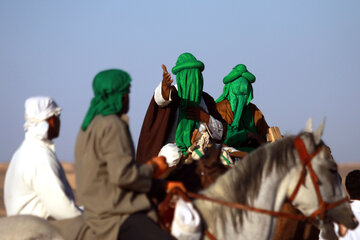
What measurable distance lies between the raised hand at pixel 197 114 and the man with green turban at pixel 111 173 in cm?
448

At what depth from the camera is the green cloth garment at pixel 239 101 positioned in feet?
34.4

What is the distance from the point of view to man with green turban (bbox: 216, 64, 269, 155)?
414 inches

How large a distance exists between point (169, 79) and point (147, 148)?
1.21 meters

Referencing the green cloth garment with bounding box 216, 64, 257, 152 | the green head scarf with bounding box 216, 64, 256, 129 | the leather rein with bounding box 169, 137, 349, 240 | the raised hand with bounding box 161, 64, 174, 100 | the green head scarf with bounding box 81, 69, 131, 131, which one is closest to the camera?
the green head scarf with bounding box 81, 69, 131, 131

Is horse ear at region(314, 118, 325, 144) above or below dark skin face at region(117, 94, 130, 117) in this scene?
below

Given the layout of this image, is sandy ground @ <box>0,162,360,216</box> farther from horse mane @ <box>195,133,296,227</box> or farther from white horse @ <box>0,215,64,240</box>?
horse mane @ <box>195,133,296,227</box>

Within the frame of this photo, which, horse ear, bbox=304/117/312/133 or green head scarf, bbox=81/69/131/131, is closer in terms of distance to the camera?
green head scarf, bbox=81/69/131/131

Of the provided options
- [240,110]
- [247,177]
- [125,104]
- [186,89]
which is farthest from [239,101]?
[125,104]

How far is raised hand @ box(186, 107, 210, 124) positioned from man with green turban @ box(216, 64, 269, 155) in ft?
2.14

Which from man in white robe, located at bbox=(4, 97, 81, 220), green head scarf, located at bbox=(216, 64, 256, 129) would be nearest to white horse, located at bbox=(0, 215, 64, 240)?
man in white robe, located at bbox=(4, 97, 81, 220)

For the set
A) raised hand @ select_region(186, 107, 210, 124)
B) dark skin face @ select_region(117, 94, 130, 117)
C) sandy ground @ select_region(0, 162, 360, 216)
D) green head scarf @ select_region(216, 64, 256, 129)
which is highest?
dark skin face @ select_region(117, 94, 130, 117)

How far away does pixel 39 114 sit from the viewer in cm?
641

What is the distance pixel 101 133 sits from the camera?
5.33 metres

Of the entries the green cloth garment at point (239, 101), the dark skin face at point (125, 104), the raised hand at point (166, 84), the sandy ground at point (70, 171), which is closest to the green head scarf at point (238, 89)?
the green cloth garment at point (239, 101)
